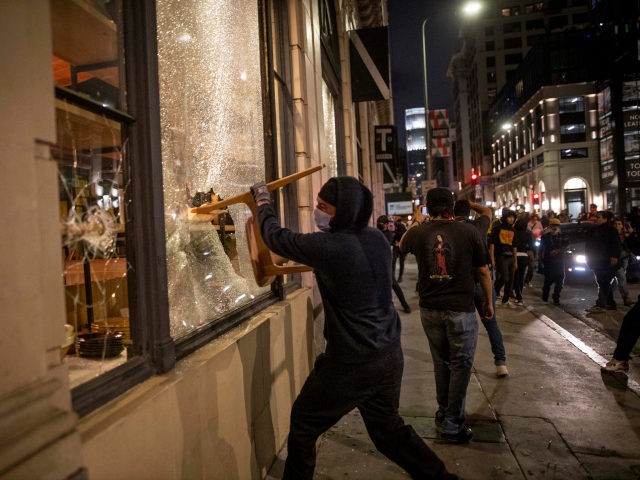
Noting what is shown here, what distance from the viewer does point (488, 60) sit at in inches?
3541

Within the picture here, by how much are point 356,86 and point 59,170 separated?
9609mm

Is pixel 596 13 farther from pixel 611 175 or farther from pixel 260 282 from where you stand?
pixel 260 282

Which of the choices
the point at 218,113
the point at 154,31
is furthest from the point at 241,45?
the point at 154,31

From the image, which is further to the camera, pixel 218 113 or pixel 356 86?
pixel 356 86

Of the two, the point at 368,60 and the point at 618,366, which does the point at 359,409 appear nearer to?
the point at 618,366

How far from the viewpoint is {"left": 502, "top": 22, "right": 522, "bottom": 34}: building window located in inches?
3405

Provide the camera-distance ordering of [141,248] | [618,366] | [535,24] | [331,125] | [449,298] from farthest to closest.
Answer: [535,24] < [331,125] < [618,366] < [449,298] < [141,248]

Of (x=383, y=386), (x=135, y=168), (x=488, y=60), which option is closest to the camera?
(x=135, y=168)

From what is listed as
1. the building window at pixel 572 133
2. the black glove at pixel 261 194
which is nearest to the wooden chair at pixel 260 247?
the black glove at pixel 261 194

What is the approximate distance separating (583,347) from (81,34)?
6964 millimetres

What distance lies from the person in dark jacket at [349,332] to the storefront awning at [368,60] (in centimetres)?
866

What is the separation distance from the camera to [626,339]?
16.6ft

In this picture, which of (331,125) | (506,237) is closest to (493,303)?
(506,237)

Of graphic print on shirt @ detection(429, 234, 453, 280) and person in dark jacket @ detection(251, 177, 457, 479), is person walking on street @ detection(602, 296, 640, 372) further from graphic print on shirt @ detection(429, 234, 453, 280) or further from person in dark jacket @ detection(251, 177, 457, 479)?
person in dark jacket @ detection(251, 177, 457, 479)
